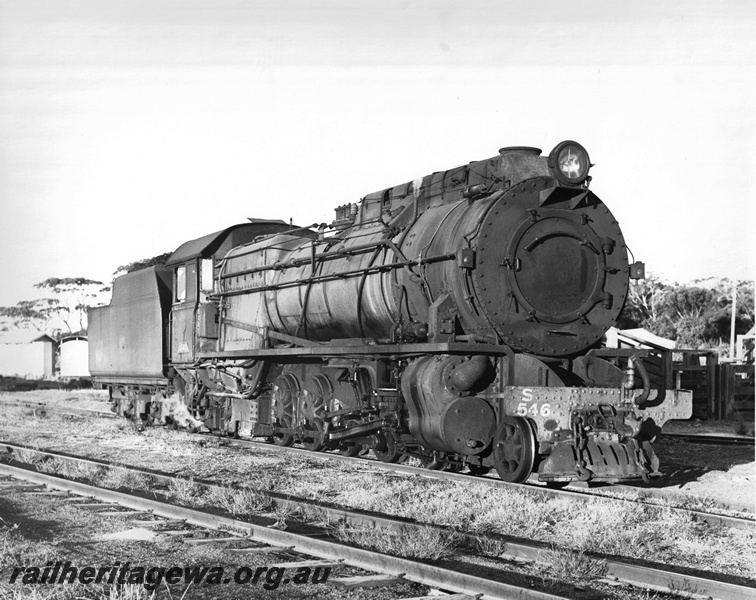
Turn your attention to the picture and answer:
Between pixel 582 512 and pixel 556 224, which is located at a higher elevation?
pixel 556 224

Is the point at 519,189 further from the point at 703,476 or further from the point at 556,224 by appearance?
the point at 703,476

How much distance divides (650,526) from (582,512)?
2.28 feet

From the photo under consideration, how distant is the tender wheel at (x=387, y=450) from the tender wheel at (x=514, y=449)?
87.3 inches

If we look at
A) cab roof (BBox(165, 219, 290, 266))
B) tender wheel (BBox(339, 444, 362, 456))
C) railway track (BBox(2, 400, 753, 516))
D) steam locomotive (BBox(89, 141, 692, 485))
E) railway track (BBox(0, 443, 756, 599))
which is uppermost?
cab roof (BBox(165, 219, 290, 266))

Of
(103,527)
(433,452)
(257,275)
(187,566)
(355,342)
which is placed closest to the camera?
(187,566)

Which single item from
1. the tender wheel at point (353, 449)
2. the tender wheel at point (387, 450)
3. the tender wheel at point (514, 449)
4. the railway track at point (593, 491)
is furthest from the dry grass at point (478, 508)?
the tender wheel at point (353, 449)

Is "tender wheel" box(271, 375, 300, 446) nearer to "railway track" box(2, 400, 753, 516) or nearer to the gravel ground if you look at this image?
the gravel ground

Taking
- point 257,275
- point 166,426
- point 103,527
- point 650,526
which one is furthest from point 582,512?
point 166,426

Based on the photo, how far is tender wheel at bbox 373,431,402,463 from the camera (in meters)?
12.0

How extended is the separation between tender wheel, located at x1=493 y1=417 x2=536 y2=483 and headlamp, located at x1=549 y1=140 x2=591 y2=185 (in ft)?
9.17

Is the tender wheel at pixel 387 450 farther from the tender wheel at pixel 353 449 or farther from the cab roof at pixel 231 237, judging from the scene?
the cab roof at pixel 231 237

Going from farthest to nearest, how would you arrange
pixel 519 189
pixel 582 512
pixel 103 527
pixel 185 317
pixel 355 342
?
pixel 185 317
pixel 355 342
pixel 519 189
pixel 582 512
pixel 103 527

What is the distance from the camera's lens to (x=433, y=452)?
36.7 ft

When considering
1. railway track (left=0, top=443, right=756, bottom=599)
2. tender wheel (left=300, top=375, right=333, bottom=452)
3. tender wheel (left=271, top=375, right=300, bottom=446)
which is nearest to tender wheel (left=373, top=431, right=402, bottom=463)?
tender wheel (left=300, top=375, right=333, bottom=452)
